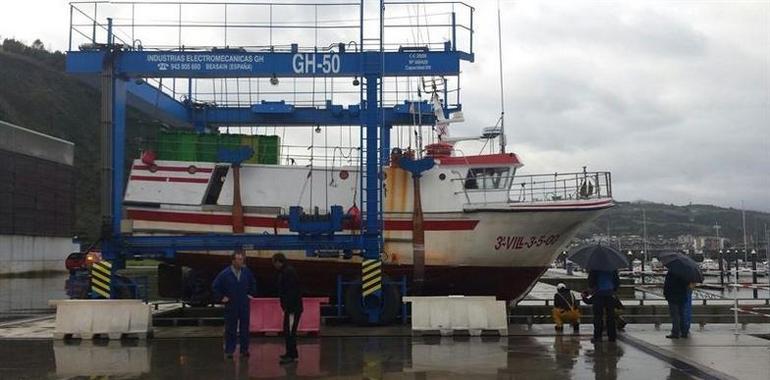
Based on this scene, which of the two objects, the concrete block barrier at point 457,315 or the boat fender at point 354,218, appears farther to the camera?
the boat fender at point 354,218

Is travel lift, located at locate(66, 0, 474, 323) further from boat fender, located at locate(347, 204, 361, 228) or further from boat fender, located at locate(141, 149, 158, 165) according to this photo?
boat fender, located at locate(141, 149, 158, 165)

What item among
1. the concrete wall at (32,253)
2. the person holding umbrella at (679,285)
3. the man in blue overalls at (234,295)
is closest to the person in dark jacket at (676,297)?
the person holding umbrella at (679,285)

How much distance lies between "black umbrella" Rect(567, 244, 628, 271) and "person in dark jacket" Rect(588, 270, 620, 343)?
270 mm

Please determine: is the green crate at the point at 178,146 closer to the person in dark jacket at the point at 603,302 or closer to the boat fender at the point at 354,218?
the boat fender at the point at 354,218

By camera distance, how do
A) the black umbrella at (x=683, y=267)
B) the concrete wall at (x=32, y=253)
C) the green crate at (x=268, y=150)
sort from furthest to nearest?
the concrete wall at (x=32, y=253) → the green crate at (x=268, y=150) → the black umbrella at (x=683, y=267)

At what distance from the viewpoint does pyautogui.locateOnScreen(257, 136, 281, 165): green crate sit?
770 inches

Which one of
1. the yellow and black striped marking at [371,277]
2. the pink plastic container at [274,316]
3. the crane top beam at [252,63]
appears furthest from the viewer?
the crane top beam at [252,63]

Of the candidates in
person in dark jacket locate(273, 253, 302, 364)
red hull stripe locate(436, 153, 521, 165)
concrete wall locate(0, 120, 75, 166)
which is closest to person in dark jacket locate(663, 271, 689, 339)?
red hull stripe locate(436, 153, 521, 165)

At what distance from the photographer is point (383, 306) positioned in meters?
16.8

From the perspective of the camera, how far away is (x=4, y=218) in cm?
4684

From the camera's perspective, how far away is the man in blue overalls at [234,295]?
11.5 metres

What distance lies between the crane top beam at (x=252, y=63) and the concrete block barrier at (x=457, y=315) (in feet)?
18.1

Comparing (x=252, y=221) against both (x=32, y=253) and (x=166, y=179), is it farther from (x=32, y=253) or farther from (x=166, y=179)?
Answer: (x=32, y=253)

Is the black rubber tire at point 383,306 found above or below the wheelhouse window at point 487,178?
below
